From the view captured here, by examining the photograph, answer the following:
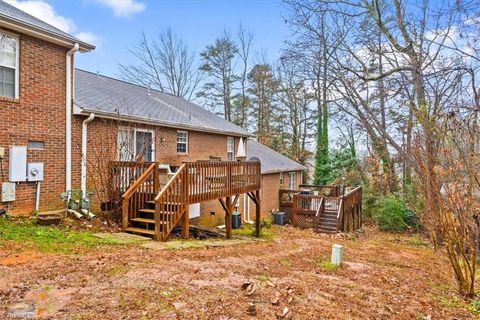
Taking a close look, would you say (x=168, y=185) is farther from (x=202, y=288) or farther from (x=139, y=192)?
(x=202, y=288)

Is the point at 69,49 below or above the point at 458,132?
above

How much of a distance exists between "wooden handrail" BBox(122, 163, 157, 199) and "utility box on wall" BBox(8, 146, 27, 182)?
96.4 inches

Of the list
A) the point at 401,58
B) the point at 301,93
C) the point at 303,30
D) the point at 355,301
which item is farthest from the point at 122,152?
the point at 301,93

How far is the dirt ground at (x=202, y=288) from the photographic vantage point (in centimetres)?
388

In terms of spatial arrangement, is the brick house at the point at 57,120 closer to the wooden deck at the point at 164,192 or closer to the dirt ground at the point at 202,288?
the wooden deck at the point at 164,192

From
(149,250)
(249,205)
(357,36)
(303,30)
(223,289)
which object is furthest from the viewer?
(249,205)

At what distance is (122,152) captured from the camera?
11492mm

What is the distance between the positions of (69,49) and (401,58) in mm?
12875

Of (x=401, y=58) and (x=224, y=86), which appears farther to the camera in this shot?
(x=224, y=86)

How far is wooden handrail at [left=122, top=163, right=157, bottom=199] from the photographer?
9.19 m

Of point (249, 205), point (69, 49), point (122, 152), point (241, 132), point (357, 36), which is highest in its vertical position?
point (357, 36)

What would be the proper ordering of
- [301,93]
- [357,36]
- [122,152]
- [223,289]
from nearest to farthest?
1. [223,289]
2. [122,152]
3. [357,36]
4. [301,93]

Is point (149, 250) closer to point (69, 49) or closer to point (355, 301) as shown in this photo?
point (355, 301)

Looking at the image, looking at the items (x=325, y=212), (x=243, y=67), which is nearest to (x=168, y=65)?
(x=243, y=67)
